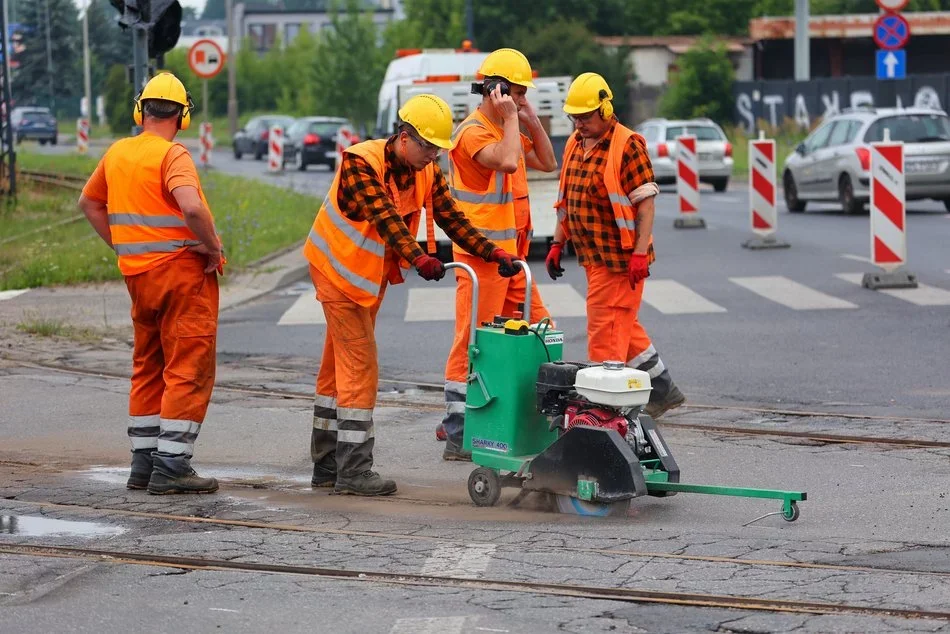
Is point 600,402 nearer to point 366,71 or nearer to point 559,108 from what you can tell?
point 559,108

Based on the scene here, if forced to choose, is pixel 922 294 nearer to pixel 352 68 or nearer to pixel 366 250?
pixel 366 250

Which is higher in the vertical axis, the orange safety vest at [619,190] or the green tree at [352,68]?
the green tree at [352,68]

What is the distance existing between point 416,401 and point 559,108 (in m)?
9.97

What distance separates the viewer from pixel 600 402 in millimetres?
6508

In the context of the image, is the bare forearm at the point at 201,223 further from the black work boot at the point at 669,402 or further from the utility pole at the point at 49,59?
the utility pole at the point at 49,59

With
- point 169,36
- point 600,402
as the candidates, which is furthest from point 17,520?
point 169,36

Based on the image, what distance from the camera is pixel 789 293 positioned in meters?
14.5

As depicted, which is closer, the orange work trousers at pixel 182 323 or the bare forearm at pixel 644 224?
the orange work trousers at pixel 182 323

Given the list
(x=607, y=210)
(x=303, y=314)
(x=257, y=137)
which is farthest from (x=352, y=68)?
(x=607, y=210)

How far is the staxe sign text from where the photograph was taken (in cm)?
3759

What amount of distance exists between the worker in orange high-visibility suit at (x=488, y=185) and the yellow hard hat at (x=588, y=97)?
0.70 ft

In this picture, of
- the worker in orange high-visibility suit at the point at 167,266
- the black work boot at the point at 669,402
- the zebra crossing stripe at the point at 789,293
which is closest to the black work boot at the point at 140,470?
the worker in orange high-visibility suit at the point at 167,266

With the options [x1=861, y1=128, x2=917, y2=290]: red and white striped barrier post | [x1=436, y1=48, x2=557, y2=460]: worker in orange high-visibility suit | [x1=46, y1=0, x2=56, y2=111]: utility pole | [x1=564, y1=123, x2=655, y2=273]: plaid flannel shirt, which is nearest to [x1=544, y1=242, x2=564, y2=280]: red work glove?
[x1=564, y1=123, x2=655, y2=273]: plaid flannel shirt

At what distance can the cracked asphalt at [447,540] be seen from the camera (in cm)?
509
